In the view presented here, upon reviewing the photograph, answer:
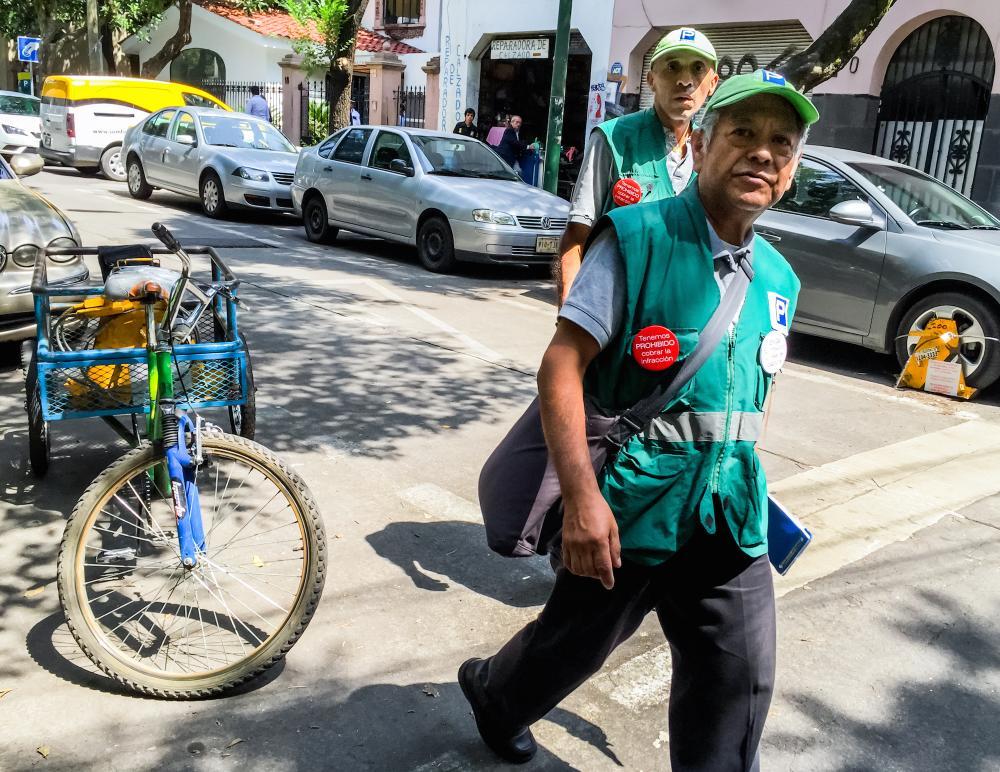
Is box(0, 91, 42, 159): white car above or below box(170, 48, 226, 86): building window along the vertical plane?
below

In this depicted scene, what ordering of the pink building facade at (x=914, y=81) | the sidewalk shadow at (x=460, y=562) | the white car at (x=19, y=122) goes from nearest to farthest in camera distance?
the sidewalk shadow at (x=460, y=562), the pink building facade at (x=914, y=81), the white car at (x=19, y=122)

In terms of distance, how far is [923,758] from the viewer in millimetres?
2949

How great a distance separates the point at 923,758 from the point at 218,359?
2.72 meters

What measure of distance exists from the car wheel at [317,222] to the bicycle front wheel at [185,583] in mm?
9382

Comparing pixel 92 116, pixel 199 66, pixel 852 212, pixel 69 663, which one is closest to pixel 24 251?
pixel 69 663

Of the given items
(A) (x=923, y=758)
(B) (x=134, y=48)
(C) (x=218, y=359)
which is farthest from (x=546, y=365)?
(B) (x=134, y=48)

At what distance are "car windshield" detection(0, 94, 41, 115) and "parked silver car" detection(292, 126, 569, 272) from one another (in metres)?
12.8

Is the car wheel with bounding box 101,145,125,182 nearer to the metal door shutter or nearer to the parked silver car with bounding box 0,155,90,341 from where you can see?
the metal door shutter

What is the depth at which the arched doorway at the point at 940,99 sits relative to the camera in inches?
522

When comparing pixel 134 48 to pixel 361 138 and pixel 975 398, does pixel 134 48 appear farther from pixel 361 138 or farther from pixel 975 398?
pixel 975 398

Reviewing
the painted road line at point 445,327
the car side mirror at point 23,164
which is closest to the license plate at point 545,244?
the painted road line at point 445,327

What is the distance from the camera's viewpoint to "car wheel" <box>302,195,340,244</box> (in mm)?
13055

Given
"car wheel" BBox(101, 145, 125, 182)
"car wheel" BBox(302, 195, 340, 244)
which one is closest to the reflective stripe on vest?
"car wheel" BBox(302, 195, 340, 244)

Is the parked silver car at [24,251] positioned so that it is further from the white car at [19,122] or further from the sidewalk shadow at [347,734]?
the white car at [19,122]
